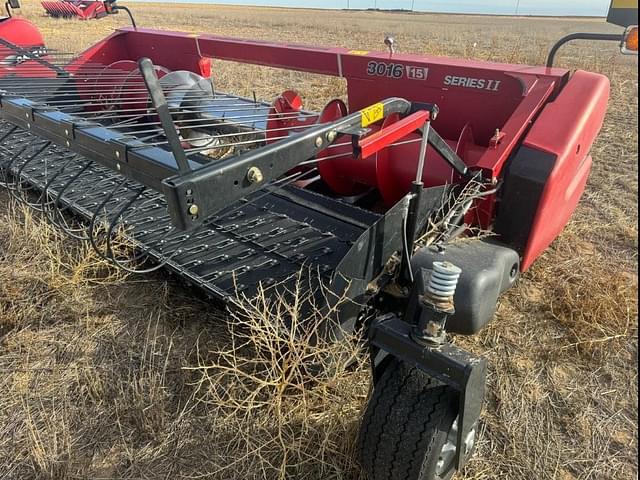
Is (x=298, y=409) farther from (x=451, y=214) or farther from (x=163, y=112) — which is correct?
(x=163, y=112)

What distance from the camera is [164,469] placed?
2012mm

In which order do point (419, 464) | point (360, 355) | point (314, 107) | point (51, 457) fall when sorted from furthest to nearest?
point (314, 107)
point (360, 355)
point (51, 457)
point (419, 464)

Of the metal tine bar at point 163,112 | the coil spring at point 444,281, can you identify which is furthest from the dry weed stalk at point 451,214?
the metal tine bar at point 163,112

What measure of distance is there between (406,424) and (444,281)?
0.49 meters

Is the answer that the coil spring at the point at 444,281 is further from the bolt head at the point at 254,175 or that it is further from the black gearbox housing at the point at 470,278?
the bolt head at the point at 254,175

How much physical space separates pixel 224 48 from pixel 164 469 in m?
3.04

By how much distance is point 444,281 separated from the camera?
58.0 inches

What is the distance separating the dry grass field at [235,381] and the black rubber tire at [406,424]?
298mm

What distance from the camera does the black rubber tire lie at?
161 centimetres

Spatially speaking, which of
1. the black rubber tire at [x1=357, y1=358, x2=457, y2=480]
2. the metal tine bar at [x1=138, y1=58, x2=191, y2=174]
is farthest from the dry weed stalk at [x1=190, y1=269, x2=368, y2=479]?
the metal tine bar at [x1=138, y1=58, x2=191, y2=174]

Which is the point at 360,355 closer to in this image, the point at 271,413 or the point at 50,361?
the point at 271,413

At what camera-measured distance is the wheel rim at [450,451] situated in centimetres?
167

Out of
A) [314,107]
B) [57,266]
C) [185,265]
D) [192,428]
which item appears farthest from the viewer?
[314,107]

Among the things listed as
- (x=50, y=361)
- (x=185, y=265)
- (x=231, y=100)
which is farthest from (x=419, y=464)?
(x=231, y=100)
